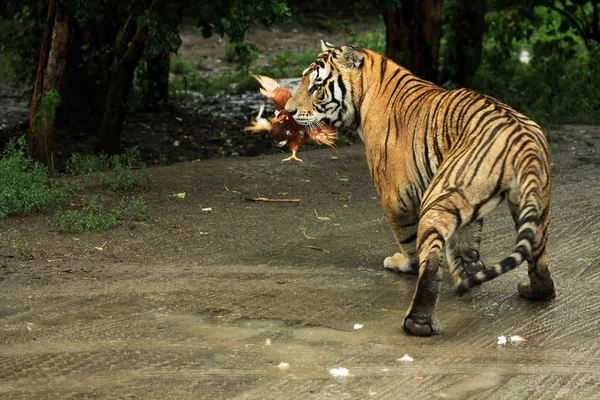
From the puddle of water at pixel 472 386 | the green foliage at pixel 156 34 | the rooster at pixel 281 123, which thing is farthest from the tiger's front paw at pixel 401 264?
the green foliage at pixel 156 34

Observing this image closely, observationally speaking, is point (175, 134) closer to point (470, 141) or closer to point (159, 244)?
point (159, 244)

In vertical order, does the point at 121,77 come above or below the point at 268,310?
above

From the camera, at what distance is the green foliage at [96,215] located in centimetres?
681

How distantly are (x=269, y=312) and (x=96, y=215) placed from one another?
2492 millimetres

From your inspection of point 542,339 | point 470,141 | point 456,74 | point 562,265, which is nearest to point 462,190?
point 470,141

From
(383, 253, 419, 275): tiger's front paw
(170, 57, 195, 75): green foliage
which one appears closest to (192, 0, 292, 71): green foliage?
(383, 253, 419, 275): tiger's front paw

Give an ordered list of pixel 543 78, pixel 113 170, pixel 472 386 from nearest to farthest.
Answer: pixel 472 386 → pixel 113 170 → pixel 543 78

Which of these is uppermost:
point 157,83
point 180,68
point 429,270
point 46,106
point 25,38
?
point 25,38

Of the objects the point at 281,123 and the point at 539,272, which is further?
the point at 281,123

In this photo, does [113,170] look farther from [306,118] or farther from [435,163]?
[435,163]

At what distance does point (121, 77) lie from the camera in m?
9.26

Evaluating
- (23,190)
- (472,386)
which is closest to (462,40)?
(23,190)

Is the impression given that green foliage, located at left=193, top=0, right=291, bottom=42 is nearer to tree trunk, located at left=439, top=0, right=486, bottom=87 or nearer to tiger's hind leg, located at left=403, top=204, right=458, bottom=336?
tiger's hind leg, located at left=403, top=204, right=458, bottom=336

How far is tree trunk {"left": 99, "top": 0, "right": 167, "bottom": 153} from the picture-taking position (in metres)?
9.01
